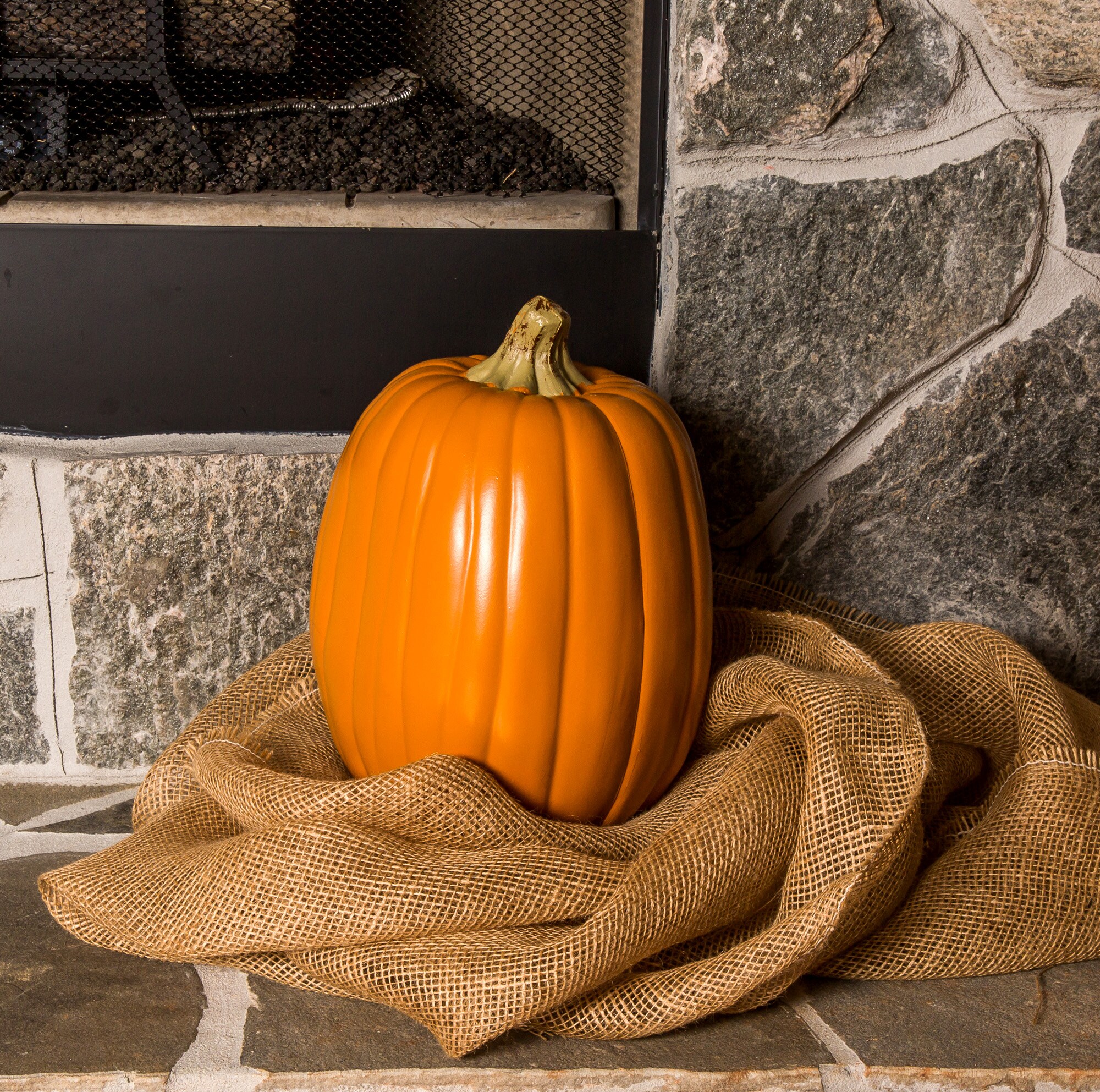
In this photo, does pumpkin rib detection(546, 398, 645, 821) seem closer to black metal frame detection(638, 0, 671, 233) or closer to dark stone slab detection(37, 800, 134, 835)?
black metal frame detection(638, 0, 671, 233)

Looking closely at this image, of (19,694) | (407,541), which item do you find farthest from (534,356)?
(19,694)

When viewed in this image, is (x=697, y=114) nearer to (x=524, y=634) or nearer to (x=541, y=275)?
(x=541, y=275)

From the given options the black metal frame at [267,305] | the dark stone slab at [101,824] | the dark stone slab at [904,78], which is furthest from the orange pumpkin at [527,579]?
the dark stone slab at [904,78]

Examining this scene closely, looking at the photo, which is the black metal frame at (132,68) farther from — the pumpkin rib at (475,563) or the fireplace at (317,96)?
the pumpkin rib at (475,563)

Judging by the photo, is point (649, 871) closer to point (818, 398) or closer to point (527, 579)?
point (527, 579)

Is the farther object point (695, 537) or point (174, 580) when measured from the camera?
point (174, 580)

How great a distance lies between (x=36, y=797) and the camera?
3.68 ft

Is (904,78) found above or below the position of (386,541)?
above

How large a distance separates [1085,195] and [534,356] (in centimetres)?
66

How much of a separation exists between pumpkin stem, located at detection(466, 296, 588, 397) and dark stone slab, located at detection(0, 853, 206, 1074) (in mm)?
539

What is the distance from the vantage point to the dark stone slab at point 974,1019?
733mm

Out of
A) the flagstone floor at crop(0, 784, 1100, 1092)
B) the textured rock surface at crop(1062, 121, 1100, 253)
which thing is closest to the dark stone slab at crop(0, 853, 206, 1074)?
the flagstone floor at crop(0, 784, 1100, 1092)

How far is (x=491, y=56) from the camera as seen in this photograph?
50.3 inches

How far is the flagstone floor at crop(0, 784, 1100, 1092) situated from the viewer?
693 millimetres
